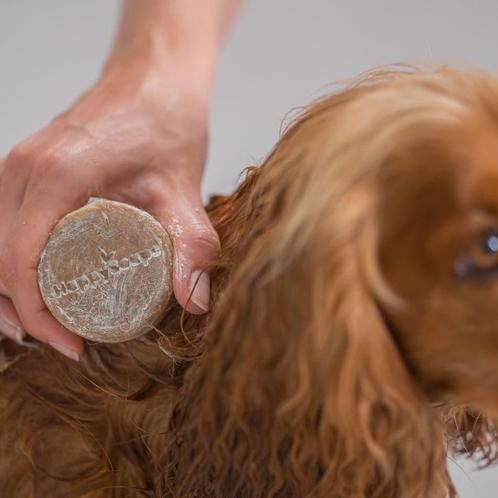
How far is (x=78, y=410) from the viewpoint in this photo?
1038 mm

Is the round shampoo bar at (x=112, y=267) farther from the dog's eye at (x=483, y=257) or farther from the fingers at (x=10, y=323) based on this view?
the dog's eye at (x=483, y=257)

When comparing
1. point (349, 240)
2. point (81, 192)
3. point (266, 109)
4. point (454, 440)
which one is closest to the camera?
point (349, 240)

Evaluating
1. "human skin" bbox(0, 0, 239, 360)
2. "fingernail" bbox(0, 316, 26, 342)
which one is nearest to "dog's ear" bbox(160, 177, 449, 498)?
"human skin" bbox(0, 0, 239, 360)

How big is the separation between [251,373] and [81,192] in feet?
0.90

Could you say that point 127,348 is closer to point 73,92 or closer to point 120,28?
point 120,28

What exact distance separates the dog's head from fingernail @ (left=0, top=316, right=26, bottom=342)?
250 millimetres

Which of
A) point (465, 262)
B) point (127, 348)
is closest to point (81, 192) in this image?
point (127, 348)

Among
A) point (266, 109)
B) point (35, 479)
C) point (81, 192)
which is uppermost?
point (81, 192)

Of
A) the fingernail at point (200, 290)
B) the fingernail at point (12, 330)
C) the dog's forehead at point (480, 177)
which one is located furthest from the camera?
the fingernail at point (12, 330)

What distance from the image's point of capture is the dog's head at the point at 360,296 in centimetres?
78

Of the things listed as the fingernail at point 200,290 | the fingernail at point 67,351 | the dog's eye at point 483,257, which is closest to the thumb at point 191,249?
the fingernail at point 200,290

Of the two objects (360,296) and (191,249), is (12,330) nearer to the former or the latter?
(191,249)

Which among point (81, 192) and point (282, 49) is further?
point (282, 49)

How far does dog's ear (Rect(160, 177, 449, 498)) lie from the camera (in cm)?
78
